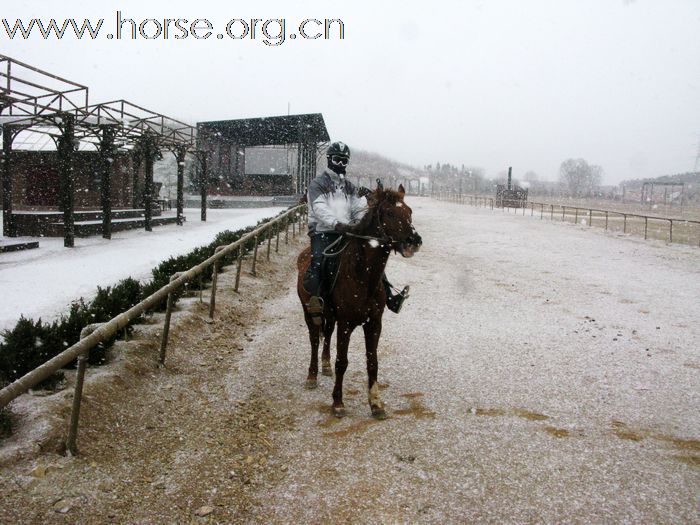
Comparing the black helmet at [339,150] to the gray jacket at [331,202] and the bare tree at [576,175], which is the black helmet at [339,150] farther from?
the bare tree at [576,175]

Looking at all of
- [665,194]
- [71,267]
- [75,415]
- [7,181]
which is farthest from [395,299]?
[665,194]

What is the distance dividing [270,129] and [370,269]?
112ft

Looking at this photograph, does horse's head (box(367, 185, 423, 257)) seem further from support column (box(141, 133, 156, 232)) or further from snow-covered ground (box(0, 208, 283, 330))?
support column (box(141, 133, 156, 232))

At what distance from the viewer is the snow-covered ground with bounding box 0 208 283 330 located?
8.32m

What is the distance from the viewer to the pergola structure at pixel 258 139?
3444 cm

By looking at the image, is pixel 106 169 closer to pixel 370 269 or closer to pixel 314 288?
pixel 314 288

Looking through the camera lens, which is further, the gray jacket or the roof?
the roof

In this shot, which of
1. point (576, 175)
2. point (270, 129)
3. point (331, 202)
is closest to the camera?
point (331, 202)

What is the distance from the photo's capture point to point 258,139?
41312 mm

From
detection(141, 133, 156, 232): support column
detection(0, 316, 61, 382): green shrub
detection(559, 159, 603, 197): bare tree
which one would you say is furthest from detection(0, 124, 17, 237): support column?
detection(559, 159, 603, 197): bare tree

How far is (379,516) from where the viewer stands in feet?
11.1

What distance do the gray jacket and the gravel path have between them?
1856 millimetres

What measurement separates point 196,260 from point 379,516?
702cm

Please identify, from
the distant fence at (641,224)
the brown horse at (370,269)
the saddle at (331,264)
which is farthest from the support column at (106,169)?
the distant fence at (641,224)
